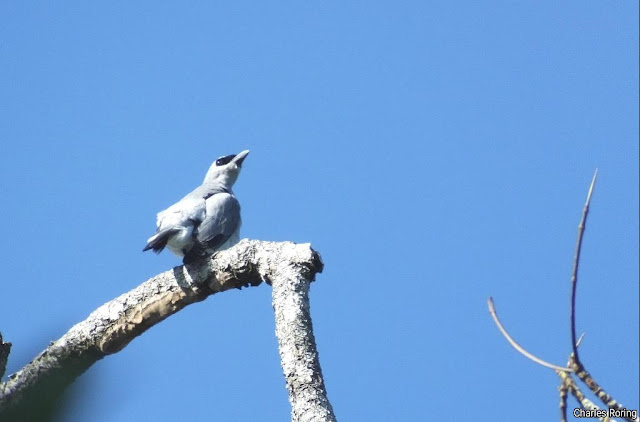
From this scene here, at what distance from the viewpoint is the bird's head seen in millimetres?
10445

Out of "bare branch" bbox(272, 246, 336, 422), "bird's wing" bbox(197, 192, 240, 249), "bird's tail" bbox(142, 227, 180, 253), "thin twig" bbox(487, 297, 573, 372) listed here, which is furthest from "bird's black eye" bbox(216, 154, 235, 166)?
"thin twig" bbox(487, 297, 573, 372)

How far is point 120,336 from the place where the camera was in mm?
4551

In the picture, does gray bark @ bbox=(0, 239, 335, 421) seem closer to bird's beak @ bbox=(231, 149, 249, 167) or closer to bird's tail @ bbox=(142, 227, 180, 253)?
bird's tail @ bbox=(142, 227, 180, 253)

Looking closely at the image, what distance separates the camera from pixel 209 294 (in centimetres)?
459

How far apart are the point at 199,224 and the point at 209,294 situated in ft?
8.19

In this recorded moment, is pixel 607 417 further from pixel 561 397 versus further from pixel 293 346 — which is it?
pixel 293 346

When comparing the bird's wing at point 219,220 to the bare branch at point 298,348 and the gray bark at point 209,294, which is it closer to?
the gray bark at point 209,294

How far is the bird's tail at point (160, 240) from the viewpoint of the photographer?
6.59 m

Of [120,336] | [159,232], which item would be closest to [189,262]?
[120,336]

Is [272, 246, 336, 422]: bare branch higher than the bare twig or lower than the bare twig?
higher

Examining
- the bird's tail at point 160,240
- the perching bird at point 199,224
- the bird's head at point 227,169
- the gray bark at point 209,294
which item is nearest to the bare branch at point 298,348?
the gray bark at point 209,294

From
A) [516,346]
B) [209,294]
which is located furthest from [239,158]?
[516,346]

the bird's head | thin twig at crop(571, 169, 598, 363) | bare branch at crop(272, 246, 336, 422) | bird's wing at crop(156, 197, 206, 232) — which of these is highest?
the bird's head

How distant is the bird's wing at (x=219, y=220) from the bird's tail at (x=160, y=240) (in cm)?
25
